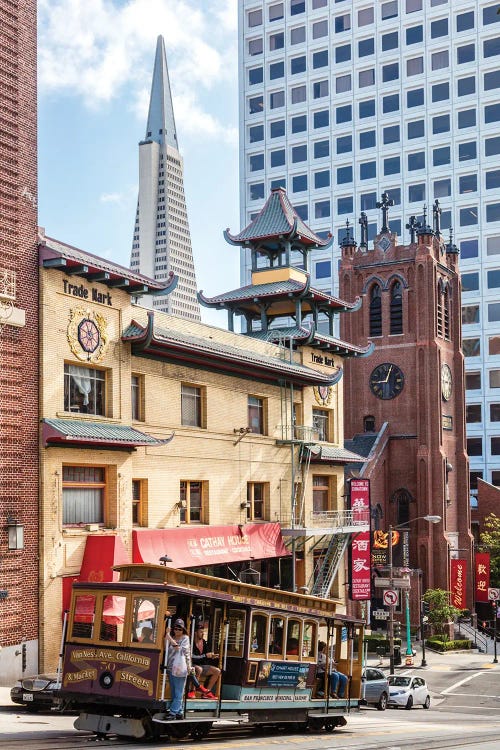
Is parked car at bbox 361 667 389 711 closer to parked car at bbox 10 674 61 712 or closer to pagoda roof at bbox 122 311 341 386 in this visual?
pagoda roof at bbox 122 311 341 386

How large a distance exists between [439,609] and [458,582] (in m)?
5.50

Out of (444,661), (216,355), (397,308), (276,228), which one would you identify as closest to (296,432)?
(216,355)

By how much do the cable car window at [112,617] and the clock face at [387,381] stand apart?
177 ft

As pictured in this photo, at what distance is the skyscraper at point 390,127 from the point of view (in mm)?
92062

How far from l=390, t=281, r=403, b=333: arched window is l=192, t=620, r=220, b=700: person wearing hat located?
53.8 metres

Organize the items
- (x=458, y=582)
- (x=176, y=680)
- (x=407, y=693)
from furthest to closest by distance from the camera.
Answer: (x=458, y=582) < (x=407, y=693) < (x=176, y=680)

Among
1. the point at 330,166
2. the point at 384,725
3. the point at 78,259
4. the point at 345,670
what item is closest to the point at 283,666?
the point at 345,670

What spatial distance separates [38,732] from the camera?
60.6ft

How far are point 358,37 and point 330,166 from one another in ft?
44.1

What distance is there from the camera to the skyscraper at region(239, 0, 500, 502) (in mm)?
92062

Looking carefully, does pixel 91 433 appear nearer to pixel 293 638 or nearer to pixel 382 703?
pixel 293 638

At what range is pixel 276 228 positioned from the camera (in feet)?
161

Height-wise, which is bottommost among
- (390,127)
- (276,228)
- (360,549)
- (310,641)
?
(360,549)

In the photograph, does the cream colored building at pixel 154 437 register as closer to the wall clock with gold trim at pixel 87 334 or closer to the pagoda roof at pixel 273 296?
the wall clock with gold trim at pixel 87 334
